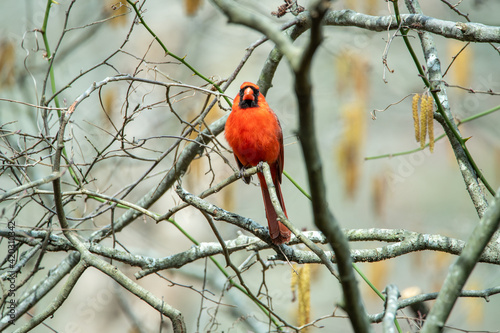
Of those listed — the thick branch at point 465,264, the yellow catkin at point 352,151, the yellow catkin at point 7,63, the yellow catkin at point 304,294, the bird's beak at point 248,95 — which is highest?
the yellow catkin at point 7,63

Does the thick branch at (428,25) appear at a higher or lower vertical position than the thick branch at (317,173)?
higher

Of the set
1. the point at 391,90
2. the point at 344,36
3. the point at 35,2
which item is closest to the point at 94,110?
the point at 35,2

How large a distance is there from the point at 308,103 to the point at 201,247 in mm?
2040

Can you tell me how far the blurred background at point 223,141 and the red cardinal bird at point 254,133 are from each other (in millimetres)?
1235

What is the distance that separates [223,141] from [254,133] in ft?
14.8

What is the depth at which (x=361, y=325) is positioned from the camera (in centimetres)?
135

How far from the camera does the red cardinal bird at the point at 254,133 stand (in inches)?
136

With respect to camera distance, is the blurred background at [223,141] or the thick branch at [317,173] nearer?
the thick branch at [317,173]

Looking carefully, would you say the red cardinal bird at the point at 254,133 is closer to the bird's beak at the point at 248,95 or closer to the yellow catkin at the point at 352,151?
the bird's beak at the point at 248,95

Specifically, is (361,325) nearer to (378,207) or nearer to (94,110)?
(378,207)

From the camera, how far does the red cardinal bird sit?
3463 millimetres

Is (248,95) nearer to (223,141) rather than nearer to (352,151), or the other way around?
(352,151)

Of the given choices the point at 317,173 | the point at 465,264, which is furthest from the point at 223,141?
the point at 317,173

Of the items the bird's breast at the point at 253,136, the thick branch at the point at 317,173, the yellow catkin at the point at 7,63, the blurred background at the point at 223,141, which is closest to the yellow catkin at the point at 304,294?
the bird's breast at the point at 253,136
